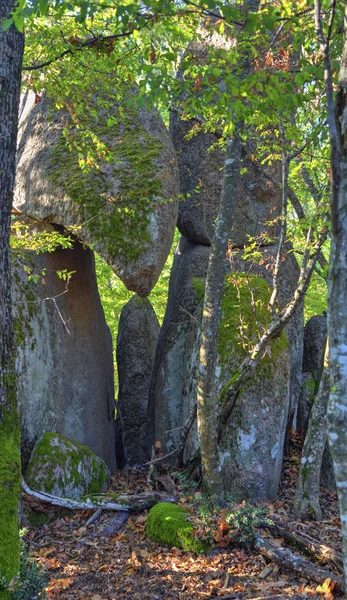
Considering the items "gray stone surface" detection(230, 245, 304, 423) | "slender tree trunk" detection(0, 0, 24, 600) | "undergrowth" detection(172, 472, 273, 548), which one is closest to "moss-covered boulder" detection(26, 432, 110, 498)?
"undergrowth" detection(172, 472, 273, 548)

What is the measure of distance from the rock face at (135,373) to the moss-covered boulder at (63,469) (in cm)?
315

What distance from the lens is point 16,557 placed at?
485 cm

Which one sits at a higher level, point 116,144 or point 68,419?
point 116,144

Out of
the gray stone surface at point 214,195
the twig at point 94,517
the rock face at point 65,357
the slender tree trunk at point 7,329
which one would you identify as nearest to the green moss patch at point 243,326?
the gray stone surface at point 214,195

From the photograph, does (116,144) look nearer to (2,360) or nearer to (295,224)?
(295,224)

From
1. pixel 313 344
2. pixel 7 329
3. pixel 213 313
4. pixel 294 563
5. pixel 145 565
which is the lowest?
pixel 145 565

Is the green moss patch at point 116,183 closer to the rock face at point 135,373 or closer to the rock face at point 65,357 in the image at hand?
the rock face at point 65,357

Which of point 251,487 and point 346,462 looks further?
point 251,487

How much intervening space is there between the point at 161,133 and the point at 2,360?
22.9 ft

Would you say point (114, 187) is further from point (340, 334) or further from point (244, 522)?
point (340, 334)

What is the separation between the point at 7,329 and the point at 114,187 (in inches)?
207

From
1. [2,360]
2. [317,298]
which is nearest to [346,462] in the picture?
[2,360]

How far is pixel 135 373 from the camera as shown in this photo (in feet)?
43.2

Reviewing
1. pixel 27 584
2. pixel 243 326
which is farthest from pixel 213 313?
pixel 27 584
